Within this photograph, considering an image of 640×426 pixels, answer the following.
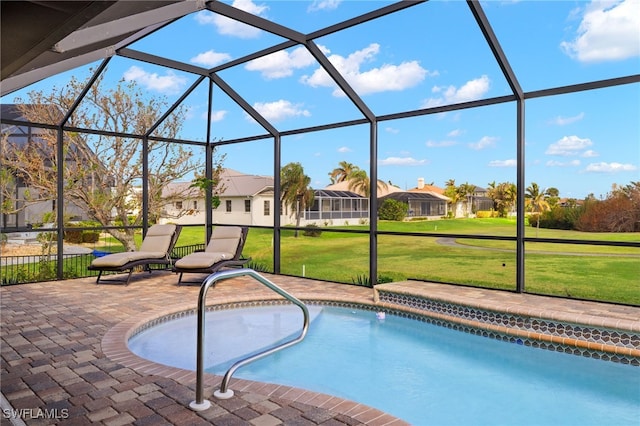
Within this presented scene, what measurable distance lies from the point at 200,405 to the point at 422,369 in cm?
263

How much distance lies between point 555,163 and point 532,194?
76.7 inches

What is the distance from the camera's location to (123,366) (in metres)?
3.75

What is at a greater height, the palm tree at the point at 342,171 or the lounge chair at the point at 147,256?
the palm tree at the point at 342,171

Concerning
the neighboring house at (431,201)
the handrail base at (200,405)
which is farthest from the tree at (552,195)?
the handrail base at (200,405)

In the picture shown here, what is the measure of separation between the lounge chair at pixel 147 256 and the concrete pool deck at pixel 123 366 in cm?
53

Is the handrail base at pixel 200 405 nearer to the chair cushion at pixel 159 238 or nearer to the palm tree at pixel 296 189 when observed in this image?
the chair cushion at pixel 159 238

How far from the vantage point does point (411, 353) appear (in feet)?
17.1

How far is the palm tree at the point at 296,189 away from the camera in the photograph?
2373 centimetres

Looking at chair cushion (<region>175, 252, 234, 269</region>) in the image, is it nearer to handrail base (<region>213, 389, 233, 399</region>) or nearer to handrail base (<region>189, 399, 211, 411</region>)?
handrail base (<region>213, 389, 233, 399</region>)

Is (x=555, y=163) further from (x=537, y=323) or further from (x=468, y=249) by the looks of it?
(x=537, y=323)

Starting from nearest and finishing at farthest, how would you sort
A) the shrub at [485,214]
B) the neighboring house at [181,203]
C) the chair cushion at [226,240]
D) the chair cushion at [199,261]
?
the chair cushion at [199,261]
the chair cushion at [226,240]
the neighboring house at [181,203]
the shrub at [485,214]

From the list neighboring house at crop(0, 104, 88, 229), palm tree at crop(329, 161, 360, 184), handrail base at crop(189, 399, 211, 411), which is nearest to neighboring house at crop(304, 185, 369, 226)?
palm tree at crop(329, 161, 360, 184)

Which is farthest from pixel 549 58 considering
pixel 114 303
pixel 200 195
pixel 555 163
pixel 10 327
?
pixel 10 327

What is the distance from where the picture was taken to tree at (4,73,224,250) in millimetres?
12375
